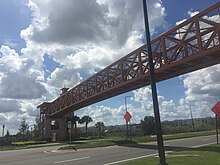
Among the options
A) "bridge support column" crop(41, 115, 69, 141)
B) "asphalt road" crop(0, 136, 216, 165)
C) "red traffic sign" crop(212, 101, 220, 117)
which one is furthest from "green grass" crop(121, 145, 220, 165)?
"bridge support column" crop(41, 115, 69, 141)

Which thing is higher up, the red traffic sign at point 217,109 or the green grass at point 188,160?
the red traffic sign at point 217,109

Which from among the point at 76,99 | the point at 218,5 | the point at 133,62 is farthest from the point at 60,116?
the point at 218,5

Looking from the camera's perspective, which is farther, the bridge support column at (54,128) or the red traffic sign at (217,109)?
the bridge support column at (54,128)

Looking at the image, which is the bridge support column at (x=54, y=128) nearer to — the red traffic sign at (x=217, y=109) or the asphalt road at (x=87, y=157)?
the asphalt road at (x=87, y=157)

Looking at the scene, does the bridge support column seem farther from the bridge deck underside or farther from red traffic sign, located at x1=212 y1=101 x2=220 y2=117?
red traffic sign, located at x1=212 y1=101 x2=220 y2=117

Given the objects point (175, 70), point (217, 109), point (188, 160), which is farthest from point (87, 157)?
point (175, 70)

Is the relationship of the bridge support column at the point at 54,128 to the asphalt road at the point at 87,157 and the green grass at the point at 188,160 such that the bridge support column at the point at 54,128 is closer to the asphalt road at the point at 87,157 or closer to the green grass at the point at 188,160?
the asphalt road at the point at 87,157

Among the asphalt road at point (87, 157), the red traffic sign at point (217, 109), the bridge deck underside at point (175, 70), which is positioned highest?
the bridge deck underside at point (175, 70)

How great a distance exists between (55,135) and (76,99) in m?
19.1

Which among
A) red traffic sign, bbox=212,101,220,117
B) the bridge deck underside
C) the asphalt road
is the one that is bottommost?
the asphalt road

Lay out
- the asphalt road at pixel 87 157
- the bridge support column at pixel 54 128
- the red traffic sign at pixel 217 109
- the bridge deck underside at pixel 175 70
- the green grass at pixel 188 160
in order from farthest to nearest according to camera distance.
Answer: the bridge support column at pixel 54 128 < the bridge deck underside at pixel 175 70 < the red traffic sign at pixel 217 109 < the asphalt road at pixel 87 157 < the green grass at pixel 188 160

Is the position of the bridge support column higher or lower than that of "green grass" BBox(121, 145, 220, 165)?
higher

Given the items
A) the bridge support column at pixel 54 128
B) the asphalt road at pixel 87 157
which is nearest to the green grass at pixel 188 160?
the asphalt road at pixel 87 157

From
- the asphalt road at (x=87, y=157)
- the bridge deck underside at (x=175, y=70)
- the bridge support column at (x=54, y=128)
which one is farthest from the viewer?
the bridge support column at (x=54, y=128)
